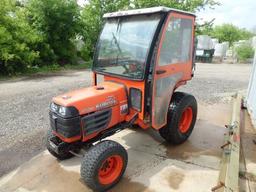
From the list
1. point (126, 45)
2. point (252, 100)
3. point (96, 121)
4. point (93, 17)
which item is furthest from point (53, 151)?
point (93, 17)

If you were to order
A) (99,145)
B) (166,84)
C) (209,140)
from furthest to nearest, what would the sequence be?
(209,140) < (166,84) < (99,145)

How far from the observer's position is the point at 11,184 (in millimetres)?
3127

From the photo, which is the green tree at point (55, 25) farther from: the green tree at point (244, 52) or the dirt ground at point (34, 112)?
the green tree at point (244, 52)

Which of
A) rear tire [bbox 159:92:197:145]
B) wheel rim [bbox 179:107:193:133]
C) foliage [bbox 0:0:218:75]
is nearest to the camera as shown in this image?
rear tire [bbox 159:92:197:145]

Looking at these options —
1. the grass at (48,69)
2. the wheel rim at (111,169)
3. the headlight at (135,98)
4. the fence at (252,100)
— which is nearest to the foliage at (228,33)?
the grass at (48,69)

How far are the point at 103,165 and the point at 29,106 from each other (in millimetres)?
3797

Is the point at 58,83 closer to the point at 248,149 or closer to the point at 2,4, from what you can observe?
the point at 2,4

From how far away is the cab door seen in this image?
128 inches

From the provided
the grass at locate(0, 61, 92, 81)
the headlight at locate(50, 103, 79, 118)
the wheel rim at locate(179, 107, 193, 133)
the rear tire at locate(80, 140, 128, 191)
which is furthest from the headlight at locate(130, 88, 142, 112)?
the grass at locate(0, 61, 92, 81)

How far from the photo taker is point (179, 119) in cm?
379

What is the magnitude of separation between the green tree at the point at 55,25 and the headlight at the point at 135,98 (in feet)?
32.4

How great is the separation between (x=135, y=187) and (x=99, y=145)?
2.37ft

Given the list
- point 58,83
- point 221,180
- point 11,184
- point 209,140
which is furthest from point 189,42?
point 58,83

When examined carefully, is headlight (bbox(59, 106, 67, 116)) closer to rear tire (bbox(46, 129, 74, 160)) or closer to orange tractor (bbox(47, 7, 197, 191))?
orange tractor (bbox(47, 7, 197, 191))
